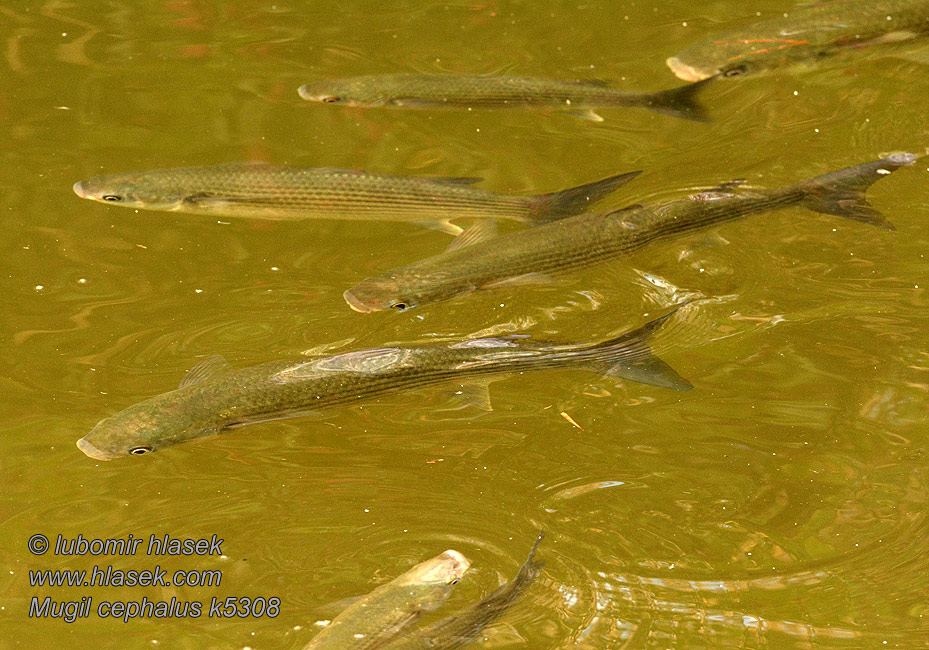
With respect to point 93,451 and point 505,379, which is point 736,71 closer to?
point 505,379

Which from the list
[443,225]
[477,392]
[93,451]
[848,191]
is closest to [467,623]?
[477,392]

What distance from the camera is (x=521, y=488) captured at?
4.09 metres

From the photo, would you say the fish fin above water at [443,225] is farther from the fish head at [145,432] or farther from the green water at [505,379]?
the fish head at [145,432]

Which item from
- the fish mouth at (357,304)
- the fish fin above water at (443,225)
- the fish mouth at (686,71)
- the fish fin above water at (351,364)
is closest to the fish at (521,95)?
the fish mouth at (686,71)

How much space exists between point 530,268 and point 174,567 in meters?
2.17

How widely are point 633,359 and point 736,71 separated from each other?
92.5 inches

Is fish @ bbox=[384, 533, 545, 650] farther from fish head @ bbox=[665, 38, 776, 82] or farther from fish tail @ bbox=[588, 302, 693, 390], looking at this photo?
fish head @ bbox=[665, 38, 776, 82]

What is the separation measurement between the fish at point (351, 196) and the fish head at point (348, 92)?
2.63 feet

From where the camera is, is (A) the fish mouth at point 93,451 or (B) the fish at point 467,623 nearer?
(B) the fish at point 467,623

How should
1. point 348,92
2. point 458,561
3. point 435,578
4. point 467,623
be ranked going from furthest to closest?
point 348,92 → point 458,561 → point 435,578 → point 467,623

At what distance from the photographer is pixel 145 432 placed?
146 inches

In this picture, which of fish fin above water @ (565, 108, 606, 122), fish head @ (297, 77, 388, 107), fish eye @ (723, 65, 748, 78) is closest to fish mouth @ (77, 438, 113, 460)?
fish head @ (297, 77, 388, 107)

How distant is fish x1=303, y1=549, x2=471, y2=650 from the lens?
10.7 ft

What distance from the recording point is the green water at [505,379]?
12.5 feet
